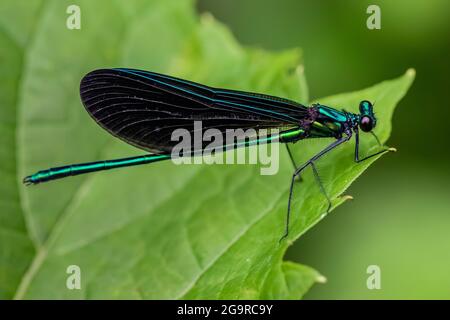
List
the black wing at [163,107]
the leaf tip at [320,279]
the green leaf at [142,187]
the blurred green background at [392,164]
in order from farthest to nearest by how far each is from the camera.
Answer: the blurred green background at [392,164] → the black wing at [163,107] → the green leaf at [142,187] → the leaf tip at [320,279]

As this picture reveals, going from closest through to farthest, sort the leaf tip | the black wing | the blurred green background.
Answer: the leaf tip
the black wing
the blurred green background

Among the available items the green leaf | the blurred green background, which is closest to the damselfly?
the green leaf

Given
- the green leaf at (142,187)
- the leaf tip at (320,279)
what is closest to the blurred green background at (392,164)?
the green leaf at (142,187)

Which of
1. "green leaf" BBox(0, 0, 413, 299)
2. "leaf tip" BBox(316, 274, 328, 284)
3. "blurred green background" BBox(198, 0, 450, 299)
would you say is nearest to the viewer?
"leaf tip" BBox(316, 274, 328, 284)

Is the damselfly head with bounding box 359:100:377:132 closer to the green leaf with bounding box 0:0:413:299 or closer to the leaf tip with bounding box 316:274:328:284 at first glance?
the green leaf with bounding box 0:0:413:299

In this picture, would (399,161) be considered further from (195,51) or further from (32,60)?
(32,60)

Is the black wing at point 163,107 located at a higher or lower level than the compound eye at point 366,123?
higher

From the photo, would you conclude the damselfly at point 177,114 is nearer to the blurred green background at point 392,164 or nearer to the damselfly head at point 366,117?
the damselfly head at point 366,117

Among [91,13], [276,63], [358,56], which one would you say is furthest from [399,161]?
[91,13]
